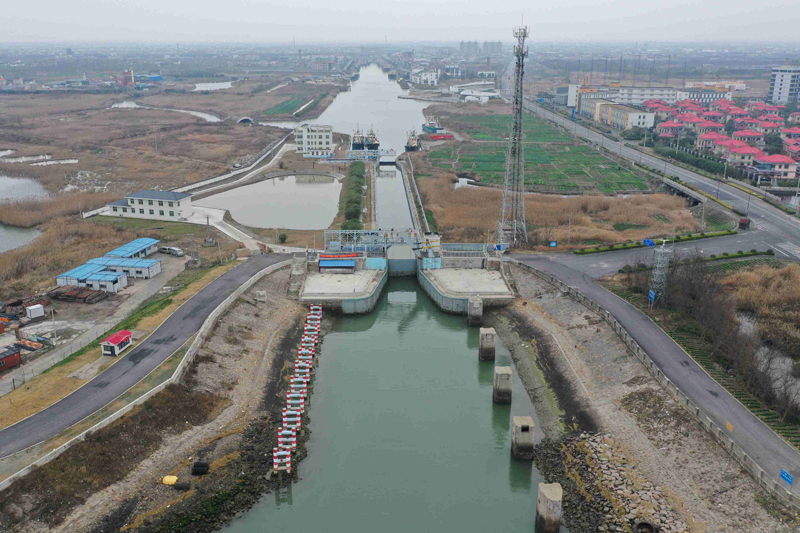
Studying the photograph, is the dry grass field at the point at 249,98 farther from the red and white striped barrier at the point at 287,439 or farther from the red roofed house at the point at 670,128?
the red and white striped barrier at the point at 287,439

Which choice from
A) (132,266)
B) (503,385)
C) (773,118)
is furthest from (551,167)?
(503,385)

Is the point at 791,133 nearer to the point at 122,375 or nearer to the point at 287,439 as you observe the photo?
the point at 287,439

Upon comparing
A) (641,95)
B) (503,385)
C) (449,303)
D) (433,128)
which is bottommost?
(503,385)

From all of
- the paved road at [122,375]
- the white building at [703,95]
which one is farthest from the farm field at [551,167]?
the white building at [703,95]

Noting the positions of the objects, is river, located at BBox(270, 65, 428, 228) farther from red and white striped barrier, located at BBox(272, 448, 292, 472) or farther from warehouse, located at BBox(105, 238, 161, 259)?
red and white striped barrier, located at BBox(272, 448, 292, 472)

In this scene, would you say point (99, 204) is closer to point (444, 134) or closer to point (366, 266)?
point (366, 266)

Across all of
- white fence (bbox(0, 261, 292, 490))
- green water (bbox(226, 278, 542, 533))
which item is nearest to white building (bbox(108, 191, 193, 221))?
white fence (bbox(0, 261, 292, 490))
